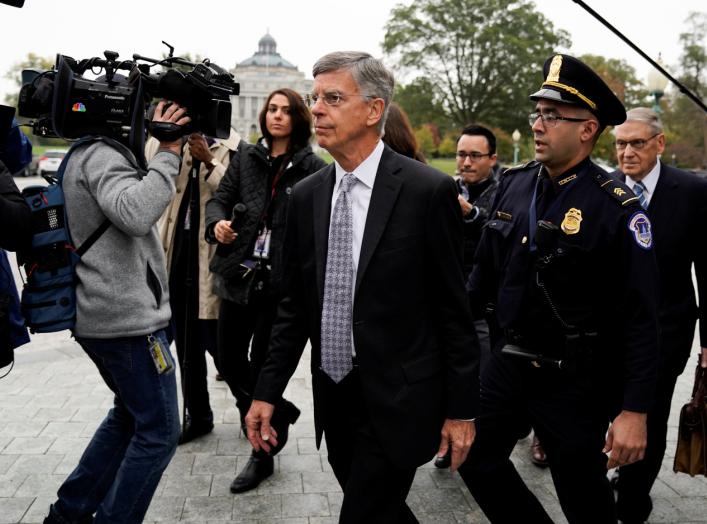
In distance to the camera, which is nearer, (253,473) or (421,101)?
(253,473)

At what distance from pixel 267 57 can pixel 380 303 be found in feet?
473

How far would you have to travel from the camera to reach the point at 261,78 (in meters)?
127

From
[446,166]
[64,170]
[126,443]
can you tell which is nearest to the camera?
[64,170]

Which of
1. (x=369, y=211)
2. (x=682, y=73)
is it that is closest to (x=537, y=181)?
(x=369, y=211)

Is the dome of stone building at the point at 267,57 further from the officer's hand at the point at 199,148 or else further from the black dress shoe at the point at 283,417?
the black dress shoe at the point at 283,417

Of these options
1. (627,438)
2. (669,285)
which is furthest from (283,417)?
(669,285)

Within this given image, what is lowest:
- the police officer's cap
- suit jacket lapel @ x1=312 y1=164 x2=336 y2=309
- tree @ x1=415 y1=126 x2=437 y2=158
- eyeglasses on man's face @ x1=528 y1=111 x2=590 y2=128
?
tree @ x1=415 y1=126 x2=437 y2=158

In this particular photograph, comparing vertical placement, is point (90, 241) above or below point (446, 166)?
above

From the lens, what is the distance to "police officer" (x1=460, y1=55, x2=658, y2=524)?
268cm

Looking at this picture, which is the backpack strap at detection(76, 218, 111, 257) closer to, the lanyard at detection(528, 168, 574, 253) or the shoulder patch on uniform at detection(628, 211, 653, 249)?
the lanyard at detection(528, 168, 574, 253)

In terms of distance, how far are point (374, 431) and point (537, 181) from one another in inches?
53.4

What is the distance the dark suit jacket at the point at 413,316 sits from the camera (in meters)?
2.39

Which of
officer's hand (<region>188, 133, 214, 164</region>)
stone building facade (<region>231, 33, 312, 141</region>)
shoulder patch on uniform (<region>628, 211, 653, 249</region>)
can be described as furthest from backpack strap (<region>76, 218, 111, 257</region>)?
stone building facade (<region>231, 33, 312, 141</region>)

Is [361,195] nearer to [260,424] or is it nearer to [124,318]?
[260,424]
